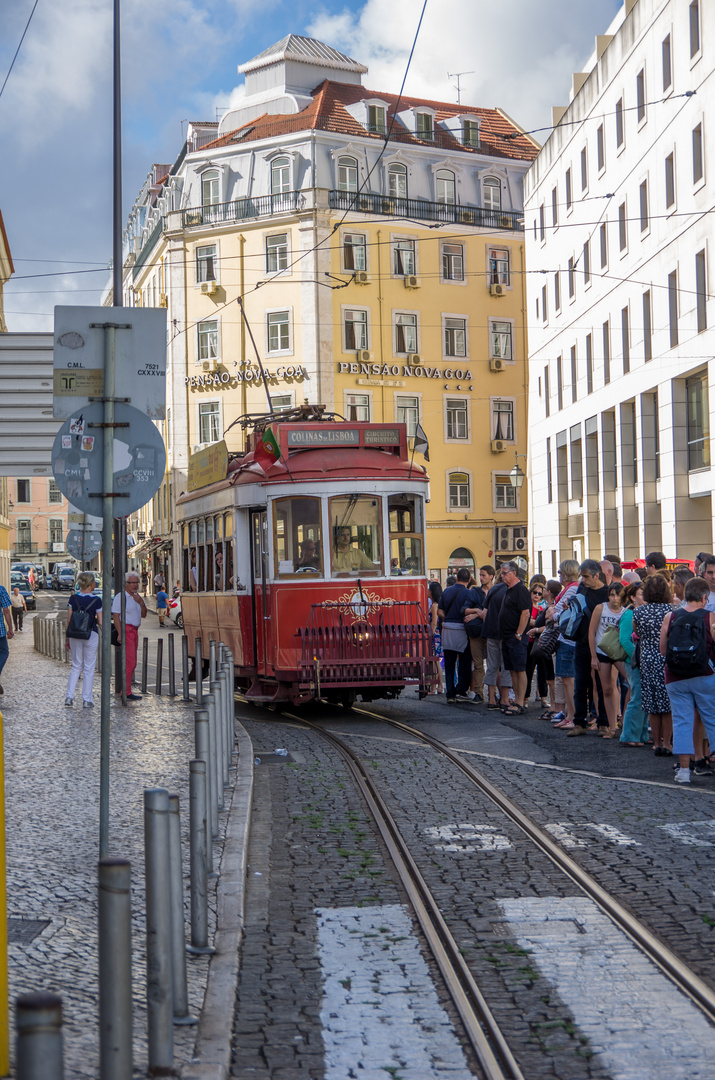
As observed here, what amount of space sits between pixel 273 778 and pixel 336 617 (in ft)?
15.9

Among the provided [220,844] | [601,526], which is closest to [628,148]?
[601,526]

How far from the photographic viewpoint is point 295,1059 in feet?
15.5

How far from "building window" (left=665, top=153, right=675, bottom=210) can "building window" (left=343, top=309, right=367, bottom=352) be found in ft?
71.2

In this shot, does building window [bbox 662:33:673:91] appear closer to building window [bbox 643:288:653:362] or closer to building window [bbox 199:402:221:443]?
building window [bbox 643:288:653:362]

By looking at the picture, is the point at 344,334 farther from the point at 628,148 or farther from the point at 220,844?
the point at 220,844

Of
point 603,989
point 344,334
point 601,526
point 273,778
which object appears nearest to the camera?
point 603,989

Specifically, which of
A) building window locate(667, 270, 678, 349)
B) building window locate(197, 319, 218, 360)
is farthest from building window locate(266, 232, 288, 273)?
building window locate(667, 270, 678, 349)

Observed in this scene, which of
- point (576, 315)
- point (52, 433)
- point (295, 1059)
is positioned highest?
point (576, 315)

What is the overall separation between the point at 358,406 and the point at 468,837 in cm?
4564

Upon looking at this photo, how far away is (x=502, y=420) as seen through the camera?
2215 inches

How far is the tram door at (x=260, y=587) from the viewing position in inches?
658

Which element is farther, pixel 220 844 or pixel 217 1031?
pixel 220 844

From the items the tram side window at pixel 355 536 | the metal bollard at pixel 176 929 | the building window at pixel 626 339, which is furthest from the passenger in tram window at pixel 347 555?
the building window at pixel 626 339

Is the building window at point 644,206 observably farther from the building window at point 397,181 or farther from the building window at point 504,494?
the building window at point 504,494
